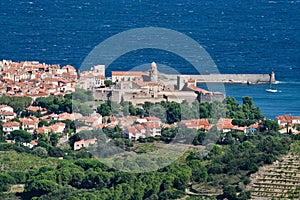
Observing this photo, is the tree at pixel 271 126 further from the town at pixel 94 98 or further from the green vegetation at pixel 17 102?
the green vegetation at pixel 17 102

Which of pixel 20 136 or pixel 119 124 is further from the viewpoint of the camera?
pixel 119 124

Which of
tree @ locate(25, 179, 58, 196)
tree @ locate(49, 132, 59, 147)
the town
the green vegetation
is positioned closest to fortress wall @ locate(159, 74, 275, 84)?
the town

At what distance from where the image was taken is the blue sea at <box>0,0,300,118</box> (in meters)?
51.5

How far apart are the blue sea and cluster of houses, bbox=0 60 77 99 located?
410 cm

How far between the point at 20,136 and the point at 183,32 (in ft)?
94.7

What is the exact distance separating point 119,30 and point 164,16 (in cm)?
870

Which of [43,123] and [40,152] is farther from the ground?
[43,123]

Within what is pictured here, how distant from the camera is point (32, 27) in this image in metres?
66.4

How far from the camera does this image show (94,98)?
41.9 m

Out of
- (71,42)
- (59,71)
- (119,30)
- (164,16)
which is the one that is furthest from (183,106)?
(164,16)

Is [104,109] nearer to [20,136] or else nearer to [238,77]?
[20,136]

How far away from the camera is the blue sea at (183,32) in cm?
5147

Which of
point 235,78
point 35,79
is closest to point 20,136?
point 35,79

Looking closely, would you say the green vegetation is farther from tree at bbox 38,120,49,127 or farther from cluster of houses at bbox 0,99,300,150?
tree at bbox 38,120,49,127
